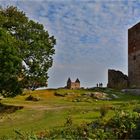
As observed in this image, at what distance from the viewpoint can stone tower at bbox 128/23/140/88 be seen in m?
61.6

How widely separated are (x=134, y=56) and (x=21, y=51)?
27076 mm

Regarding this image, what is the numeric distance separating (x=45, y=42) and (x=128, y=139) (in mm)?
28156

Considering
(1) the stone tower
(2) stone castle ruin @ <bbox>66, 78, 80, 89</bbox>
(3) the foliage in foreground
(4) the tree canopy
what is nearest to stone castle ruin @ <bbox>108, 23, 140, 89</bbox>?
(1) the stone tower

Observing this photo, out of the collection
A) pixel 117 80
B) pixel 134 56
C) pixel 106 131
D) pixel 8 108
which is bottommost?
pixel 106 131

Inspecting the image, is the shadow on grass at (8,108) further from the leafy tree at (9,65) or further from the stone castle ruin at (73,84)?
the stone castle ruin at (73,84)

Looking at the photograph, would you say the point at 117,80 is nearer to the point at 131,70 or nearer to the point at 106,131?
the point at 131,70

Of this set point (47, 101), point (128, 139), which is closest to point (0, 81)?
point (47, 101)

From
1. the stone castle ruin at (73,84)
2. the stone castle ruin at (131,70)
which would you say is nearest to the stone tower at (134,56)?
the stone castle ruin at (131,70)

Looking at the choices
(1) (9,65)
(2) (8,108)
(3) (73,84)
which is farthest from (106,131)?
(3) (73,84)

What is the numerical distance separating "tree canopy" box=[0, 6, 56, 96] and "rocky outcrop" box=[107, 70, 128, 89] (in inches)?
841

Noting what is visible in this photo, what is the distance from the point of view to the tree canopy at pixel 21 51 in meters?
36.7

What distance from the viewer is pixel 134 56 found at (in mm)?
63062

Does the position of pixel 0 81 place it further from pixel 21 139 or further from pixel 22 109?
pixel 21 139

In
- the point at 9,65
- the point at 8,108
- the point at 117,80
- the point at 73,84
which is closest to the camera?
the point at 9,65
